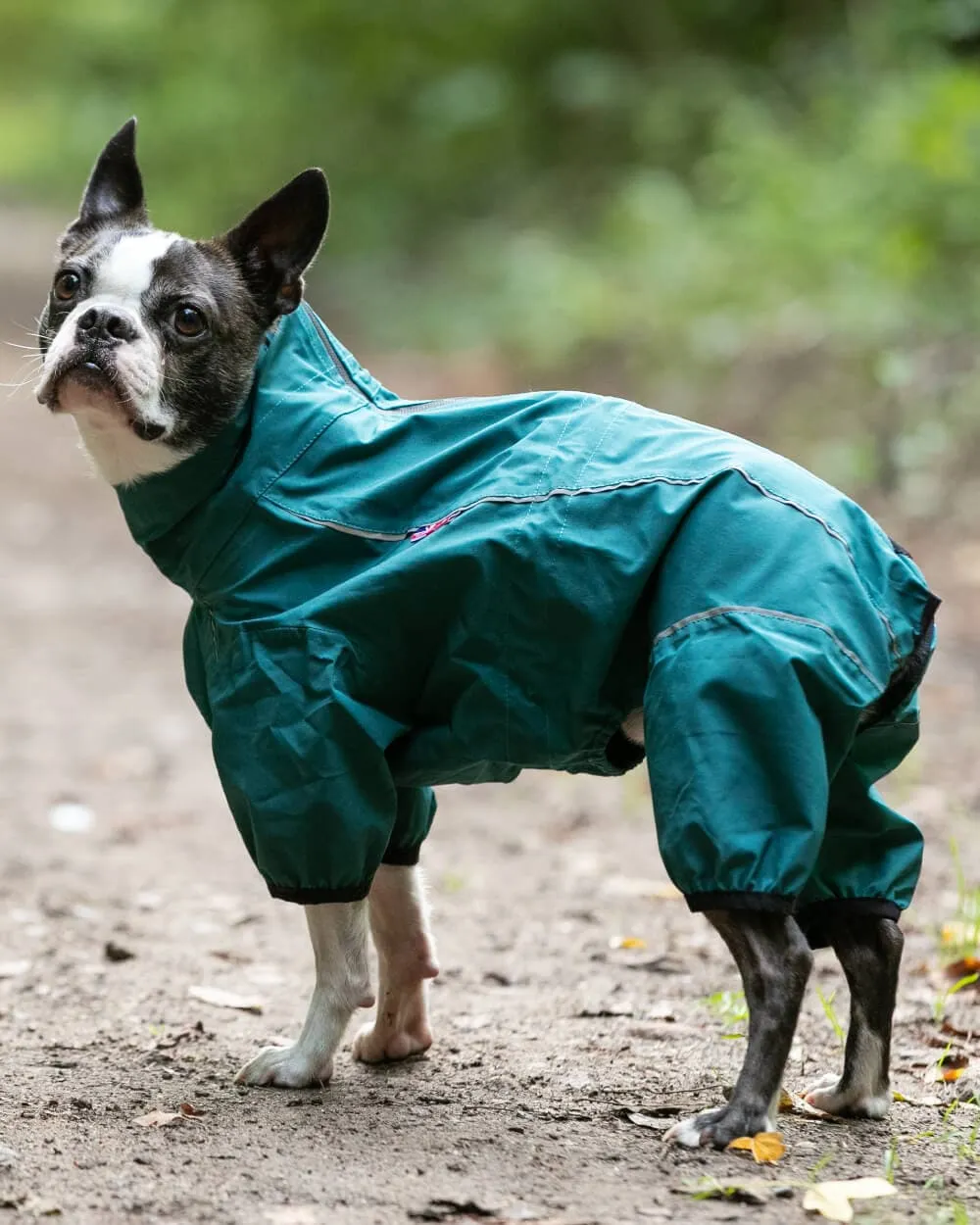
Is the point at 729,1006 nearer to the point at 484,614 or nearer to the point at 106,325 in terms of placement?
the point at 484,614

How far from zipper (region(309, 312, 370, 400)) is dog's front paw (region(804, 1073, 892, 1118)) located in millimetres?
1958

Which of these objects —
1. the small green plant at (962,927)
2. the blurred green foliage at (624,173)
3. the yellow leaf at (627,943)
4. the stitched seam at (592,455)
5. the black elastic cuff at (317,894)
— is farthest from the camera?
the blurred green foliage at (624,173)

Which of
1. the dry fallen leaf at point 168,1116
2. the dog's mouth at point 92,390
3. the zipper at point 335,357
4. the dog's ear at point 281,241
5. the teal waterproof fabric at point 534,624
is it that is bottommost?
the dry fallen leaf at point 168,1116

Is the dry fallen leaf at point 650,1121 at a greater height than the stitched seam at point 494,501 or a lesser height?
lesser

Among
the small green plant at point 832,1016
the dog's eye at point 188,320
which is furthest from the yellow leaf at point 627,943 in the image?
the dog's eye at point 188,320

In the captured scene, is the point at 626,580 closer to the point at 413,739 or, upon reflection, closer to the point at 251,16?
the point at 413,739

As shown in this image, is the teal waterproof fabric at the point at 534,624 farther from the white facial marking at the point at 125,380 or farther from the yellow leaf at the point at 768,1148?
the yellow leaf at the point at 768,1148

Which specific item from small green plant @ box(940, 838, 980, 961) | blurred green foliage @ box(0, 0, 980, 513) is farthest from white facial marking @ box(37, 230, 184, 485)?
blurred green foliage @ box(0, 0, 980, 513)

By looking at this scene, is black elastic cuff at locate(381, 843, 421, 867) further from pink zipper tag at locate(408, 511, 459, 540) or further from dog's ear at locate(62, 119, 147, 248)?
dog's ear at locate(62, 119, 147, 248)

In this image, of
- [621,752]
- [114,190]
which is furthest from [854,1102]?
[114,190]

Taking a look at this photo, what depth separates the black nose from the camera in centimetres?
371

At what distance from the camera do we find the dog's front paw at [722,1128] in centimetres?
332

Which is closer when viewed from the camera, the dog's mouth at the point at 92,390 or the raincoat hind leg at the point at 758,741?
the raincoat hind leg at the point at 758,741

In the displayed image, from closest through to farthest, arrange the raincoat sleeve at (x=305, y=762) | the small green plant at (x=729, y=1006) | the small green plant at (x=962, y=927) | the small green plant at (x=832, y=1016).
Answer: the raincoat sleeve at (x=305, y=762), the small green plant at (x=832, y=1016), the small green plant at (x=729, y=1006), the small green plant at (x=962, y=927)
